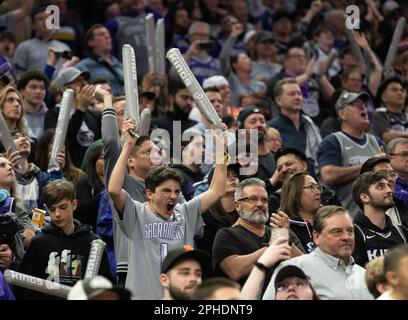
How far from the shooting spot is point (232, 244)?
32.6ft

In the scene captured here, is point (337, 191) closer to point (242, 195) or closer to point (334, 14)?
point (242, 195)

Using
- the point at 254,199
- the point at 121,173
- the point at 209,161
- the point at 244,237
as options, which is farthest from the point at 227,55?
the point at 121,173

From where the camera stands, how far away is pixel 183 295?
8234mm

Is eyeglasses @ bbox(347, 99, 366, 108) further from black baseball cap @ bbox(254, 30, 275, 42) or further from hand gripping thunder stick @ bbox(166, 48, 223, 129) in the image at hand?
black baseball cap @ bbox(254, 30, 275, 42)

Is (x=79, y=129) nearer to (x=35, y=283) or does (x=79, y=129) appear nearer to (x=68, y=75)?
(x=68, y=75)

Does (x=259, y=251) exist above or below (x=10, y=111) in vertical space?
below

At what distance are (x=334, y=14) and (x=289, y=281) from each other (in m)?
10.9

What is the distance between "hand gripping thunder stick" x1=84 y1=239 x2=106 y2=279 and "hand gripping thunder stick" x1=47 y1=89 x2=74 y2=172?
1.93 meters

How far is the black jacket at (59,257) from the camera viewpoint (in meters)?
9.62

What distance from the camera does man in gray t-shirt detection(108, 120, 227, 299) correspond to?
960 centimetres

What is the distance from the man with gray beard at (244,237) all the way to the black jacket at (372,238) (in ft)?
2.49

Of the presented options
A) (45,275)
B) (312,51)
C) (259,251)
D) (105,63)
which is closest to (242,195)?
(259,251)

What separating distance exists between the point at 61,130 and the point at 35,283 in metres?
2.78

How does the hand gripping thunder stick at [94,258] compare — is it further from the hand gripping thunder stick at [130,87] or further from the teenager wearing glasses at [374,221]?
the teenager wearing glasses at [374,221]
